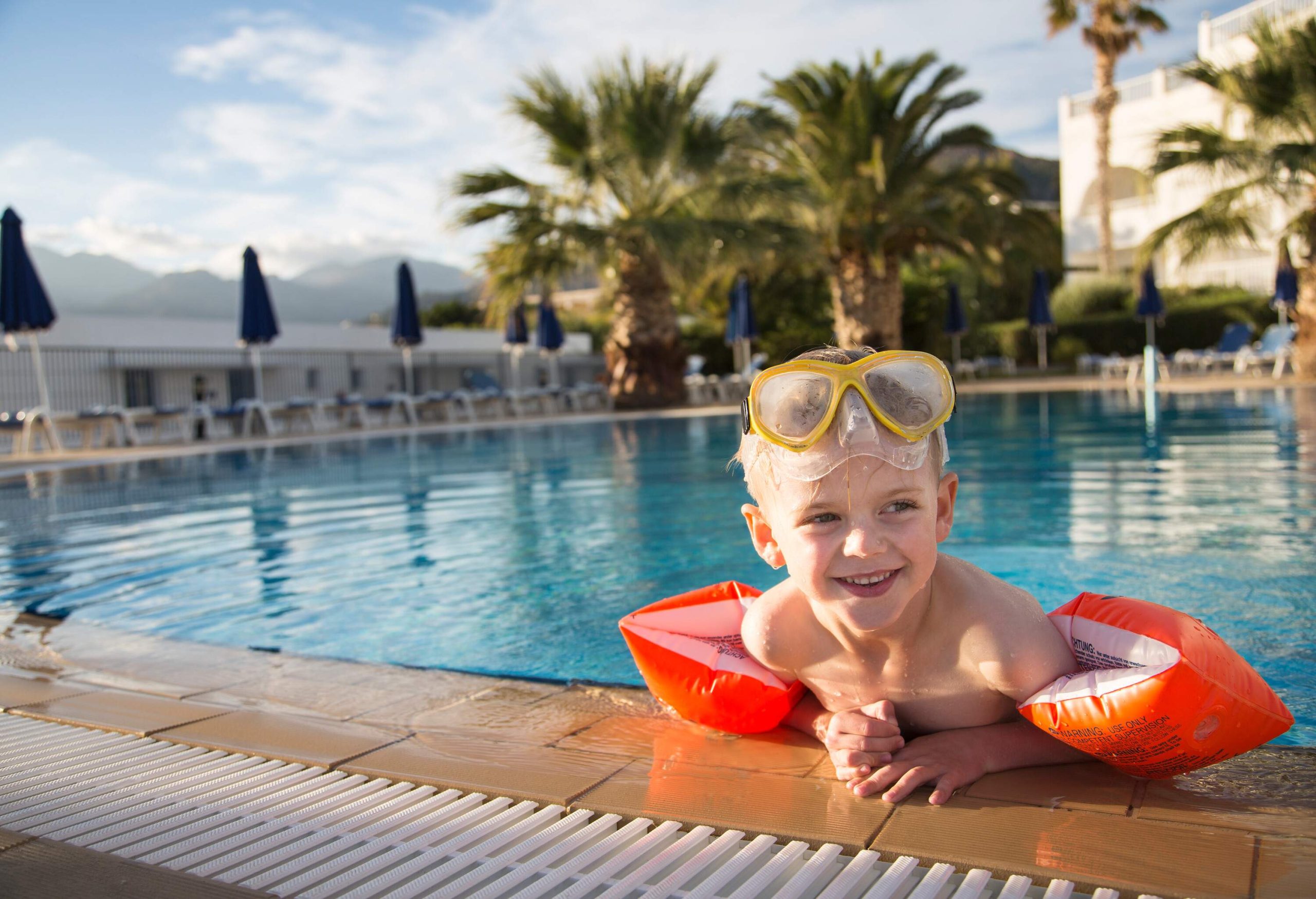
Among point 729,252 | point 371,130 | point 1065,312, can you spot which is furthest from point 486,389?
point 1065,312

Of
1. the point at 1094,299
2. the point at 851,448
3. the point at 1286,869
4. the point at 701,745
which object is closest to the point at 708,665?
the point at 701,745

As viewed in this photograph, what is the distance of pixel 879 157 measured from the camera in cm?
1838

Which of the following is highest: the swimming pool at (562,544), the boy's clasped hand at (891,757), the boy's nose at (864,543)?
the boy's nose at (864,543)

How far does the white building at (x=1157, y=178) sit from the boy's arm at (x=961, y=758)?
23.2 meters

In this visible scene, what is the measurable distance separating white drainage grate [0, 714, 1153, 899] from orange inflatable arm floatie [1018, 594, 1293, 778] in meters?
0.45

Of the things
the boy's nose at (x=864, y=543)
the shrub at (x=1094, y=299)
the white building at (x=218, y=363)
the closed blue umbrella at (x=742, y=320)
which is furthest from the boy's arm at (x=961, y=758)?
the shrub at (x=1094, y=299)

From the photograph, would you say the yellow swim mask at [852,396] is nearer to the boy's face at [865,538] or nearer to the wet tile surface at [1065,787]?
the boy's face at [865,538]

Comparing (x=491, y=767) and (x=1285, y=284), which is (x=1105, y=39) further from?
(x=491, y=767)

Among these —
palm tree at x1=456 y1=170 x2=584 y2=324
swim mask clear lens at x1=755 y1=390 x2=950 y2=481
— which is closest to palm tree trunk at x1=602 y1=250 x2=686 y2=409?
palm tree at x1=456 y1=170 x2=584 y2=324

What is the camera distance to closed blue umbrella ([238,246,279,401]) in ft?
52.7

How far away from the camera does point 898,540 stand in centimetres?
168

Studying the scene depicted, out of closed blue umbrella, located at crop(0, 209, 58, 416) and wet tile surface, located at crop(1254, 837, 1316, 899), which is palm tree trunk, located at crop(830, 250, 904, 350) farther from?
wet tile surface, located at crop(1254, 837, 1316, 899)

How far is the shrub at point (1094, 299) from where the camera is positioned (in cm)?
2700

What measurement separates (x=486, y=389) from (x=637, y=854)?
19.6m
